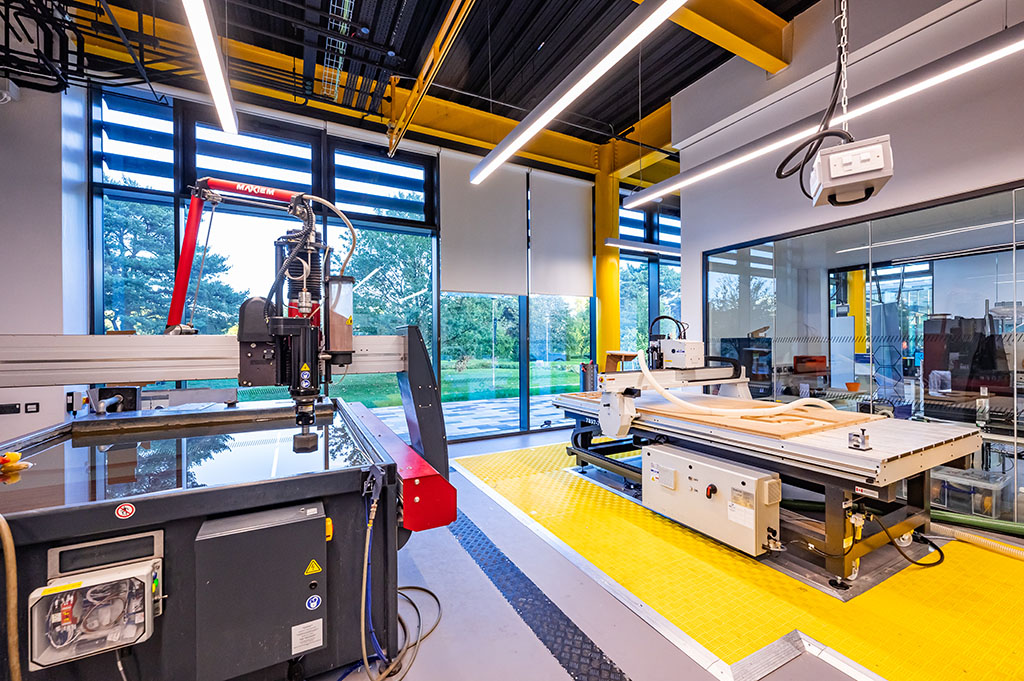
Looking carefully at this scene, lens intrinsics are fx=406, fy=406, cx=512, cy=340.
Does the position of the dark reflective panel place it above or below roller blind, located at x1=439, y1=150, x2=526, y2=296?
below

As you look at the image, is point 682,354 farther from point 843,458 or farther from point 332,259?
point 332,259

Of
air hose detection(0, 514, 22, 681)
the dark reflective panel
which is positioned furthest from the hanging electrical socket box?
air hose detection(0, 514, 22, 681)

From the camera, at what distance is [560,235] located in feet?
19.2

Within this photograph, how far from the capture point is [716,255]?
188 inches

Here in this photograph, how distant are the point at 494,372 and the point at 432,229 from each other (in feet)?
6.86

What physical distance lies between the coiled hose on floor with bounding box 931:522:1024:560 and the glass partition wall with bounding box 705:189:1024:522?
1.72 feet

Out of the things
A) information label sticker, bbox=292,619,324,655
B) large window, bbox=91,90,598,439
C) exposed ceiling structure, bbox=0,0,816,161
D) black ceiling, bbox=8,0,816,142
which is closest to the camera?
information label sticker, bbox=292,619,324,655

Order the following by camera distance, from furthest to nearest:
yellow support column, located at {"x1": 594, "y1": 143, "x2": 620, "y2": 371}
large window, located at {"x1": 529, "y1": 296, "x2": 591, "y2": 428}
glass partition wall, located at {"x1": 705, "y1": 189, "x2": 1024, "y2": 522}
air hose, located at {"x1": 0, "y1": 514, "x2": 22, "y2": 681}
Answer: yellow support column, located at {"x1": 594, "y1": 143, "x2": 620, "y2": 371} → large window, located at {"x1": 529, "y1": 296, "x2": 591, "y2": 428} → glass partition wall, located at {"x1": 705, "y1": 189, "x2": 1024, "y2": 522} → air hose, located at {"x1": 0, "y1": 514, "x2": 22, "y2": 681}

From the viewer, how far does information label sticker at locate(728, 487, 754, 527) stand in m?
2.34

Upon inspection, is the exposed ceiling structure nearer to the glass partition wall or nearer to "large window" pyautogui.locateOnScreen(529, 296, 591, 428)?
the glass partition wall

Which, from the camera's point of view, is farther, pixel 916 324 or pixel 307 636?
pixel 916 324

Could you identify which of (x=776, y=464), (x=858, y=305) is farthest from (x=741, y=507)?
(x=858, y=305)

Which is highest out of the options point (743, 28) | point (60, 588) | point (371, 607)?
point (743, 28)

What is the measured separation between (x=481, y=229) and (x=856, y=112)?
3.73m
